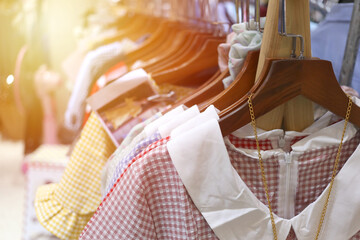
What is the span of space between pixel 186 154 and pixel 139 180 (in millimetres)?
79

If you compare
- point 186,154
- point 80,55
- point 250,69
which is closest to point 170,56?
point 250,69

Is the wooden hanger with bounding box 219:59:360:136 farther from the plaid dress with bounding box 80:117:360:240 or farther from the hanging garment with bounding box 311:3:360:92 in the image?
the hanging garment with bounding box 311:3:360:92

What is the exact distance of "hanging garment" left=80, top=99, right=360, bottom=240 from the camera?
616 mm

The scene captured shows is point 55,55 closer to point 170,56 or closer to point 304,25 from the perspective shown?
point 170,56

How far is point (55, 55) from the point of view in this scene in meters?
3.00

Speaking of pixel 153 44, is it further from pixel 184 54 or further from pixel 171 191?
pixel 171 191

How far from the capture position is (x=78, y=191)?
35.3 inches

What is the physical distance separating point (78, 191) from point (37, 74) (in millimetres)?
1879

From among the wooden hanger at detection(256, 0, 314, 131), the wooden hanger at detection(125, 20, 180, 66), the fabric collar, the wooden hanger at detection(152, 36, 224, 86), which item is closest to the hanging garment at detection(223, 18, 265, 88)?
Result: the wooden hanger at detection(256, 0, 314, 131)

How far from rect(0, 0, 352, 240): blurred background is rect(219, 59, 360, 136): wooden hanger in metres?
1.05

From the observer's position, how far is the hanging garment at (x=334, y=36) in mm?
942

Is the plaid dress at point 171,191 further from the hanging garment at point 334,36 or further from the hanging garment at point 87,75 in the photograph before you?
the hanging garment at point 87,75

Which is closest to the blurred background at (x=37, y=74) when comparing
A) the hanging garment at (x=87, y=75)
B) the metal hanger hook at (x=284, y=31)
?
the hanging garment at (x=87, y=75)

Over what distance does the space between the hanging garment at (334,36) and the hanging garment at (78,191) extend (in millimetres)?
545
